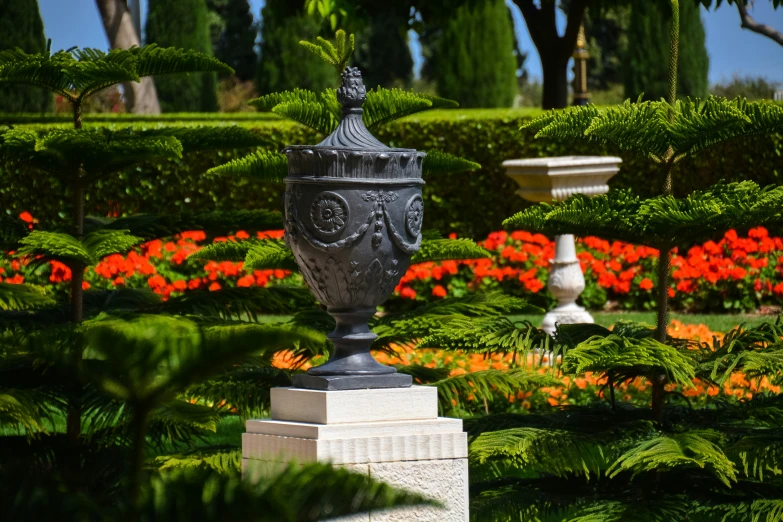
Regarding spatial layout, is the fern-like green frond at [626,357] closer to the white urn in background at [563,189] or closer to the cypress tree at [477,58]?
the white urn in background at [563,189]

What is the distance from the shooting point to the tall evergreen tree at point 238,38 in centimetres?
4147

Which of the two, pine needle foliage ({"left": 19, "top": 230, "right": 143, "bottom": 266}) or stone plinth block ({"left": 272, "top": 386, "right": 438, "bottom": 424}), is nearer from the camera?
stone plinth block ({"left": 272, "top": 386, "right": 438, "bottom": 424})

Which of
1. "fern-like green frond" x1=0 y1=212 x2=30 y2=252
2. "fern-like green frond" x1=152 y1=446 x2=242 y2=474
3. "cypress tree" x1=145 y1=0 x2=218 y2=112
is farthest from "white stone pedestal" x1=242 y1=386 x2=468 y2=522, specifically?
"cypress tree" x1=145 y1=0 x2=218 y2=112

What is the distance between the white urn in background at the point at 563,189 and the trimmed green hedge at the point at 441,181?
104 inches

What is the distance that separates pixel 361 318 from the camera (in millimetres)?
4527

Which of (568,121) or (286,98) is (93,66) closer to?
(286,98)

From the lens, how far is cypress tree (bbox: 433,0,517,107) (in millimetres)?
25781

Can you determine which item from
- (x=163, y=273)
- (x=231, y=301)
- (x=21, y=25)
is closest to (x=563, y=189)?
(x=163, y=273)

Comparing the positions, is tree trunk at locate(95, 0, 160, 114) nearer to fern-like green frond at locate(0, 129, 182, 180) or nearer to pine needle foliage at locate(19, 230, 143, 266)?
fern-like green frond at locate(0, 129, 182, 180)

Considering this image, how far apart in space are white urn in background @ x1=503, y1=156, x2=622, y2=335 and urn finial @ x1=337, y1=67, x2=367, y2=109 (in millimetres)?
4856

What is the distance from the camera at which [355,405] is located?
4.32 metres

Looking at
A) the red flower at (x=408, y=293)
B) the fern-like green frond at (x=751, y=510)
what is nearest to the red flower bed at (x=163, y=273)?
the red flower at (x=408, y=293)

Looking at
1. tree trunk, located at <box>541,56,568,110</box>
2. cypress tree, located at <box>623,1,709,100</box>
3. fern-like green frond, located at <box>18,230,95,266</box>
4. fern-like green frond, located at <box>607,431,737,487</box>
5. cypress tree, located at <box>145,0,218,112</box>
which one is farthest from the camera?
cypress tree, located at <box>145,0,218,112</box>

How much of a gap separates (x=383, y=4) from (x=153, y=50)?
7.87m
